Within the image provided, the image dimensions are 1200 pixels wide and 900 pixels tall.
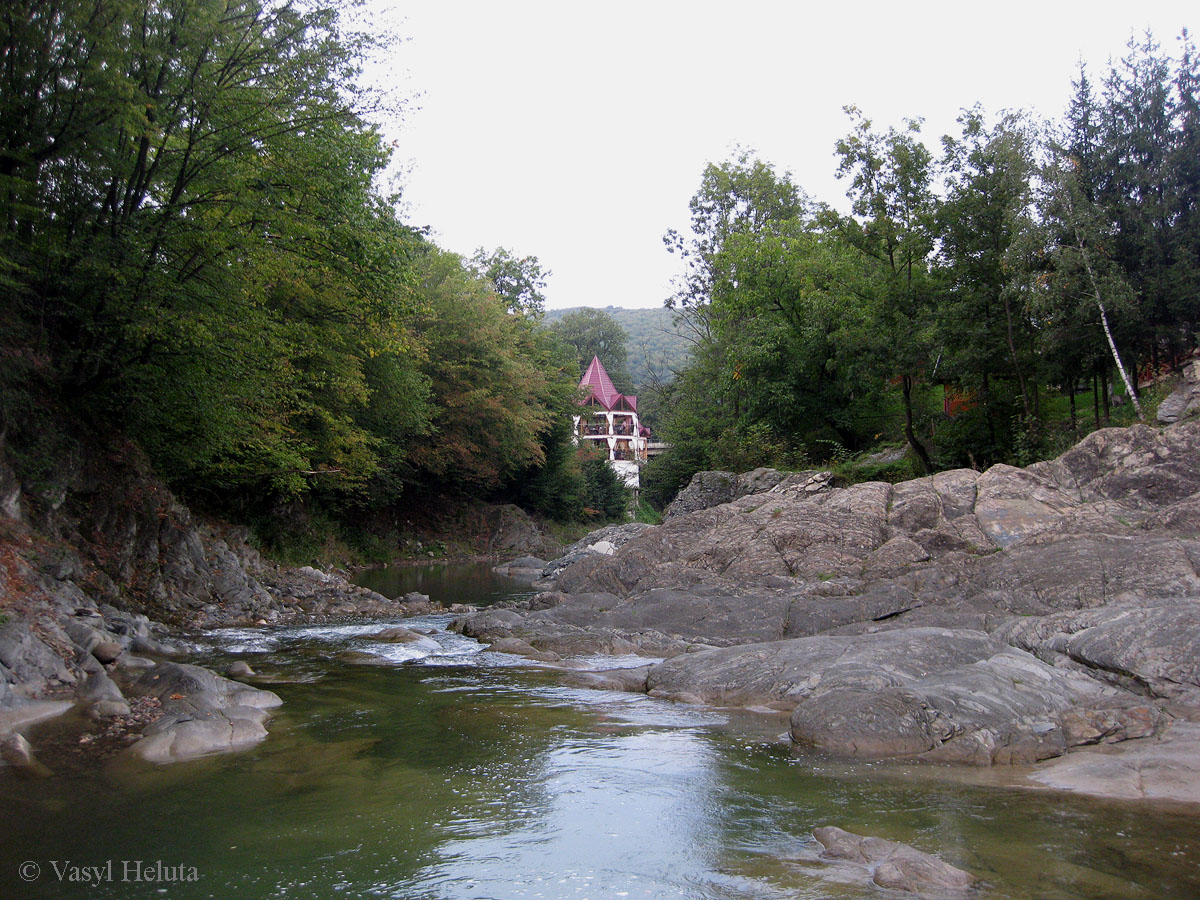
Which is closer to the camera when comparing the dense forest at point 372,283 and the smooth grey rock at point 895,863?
the smooth grey rock at point 895,863

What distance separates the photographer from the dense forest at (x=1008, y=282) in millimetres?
19766

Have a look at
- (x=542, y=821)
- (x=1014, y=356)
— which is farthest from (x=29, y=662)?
(x=1014, y=356)

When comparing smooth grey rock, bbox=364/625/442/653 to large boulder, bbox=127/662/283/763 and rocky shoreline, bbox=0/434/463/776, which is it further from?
large boulder, bbox=127/662/283/763

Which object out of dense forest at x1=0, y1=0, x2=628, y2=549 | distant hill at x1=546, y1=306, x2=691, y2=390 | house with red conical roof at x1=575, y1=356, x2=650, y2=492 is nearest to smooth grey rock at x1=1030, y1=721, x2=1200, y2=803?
dense forest at x1=0, y1=0, x2=628, y2=549

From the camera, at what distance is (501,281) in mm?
57062

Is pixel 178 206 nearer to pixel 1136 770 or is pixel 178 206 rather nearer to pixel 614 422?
pixel 1136 770

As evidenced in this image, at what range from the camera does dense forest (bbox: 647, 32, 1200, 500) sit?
19766 mm

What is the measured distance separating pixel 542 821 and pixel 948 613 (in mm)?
8883

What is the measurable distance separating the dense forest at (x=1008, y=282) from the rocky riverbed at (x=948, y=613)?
4.98 m

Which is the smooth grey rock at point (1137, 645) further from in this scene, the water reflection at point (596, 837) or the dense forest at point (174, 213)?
the dense forest at point (174, 213)

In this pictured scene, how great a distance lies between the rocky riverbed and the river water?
0.76 m

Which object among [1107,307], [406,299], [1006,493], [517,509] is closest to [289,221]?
[406,299]

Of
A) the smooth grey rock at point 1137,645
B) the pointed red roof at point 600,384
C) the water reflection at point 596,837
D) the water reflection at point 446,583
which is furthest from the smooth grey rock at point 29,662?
the pointed red roof at point 600,384

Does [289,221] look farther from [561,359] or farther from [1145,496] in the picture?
[561,359]
